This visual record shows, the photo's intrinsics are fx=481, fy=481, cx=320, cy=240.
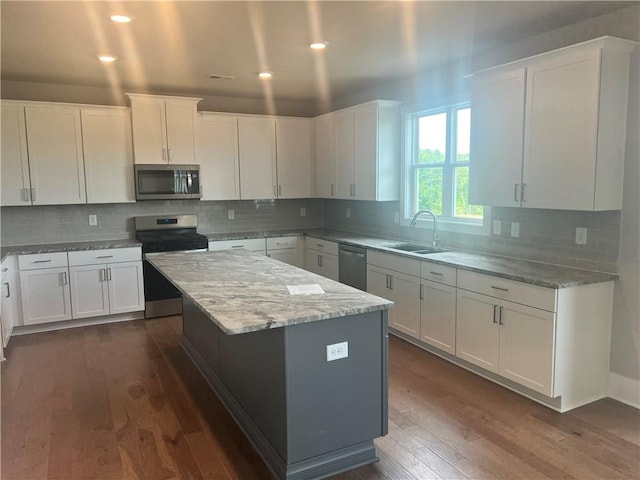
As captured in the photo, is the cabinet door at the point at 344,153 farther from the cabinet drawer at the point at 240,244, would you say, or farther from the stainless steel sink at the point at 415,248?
the cabinet drawer at the point at 240,244

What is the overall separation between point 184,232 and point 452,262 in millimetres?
3440

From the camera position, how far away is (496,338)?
342 centimetres

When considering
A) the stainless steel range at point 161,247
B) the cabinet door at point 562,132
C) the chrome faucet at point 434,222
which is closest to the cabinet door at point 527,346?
the cabinet door at point 562,132

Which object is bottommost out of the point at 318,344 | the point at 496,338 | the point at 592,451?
the point at 592,451

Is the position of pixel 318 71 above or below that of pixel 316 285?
above

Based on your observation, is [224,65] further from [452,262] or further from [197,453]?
[197,453]

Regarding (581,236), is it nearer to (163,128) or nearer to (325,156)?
(325,156)

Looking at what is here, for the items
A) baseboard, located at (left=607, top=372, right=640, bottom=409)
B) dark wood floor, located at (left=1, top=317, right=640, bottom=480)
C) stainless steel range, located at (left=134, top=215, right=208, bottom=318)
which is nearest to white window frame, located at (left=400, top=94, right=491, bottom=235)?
dark wood floor, located at (left=1, top=317, right=640, bottom=480)

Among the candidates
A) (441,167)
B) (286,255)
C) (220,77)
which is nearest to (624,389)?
(441,167)

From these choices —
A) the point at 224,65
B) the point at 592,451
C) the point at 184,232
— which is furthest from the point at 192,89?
the point at 592,451

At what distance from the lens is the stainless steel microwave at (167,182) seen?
5.32 metres

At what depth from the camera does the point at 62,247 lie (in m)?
4.94

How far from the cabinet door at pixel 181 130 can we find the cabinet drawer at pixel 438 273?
3050 mm

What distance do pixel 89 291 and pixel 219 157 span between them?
210cm
